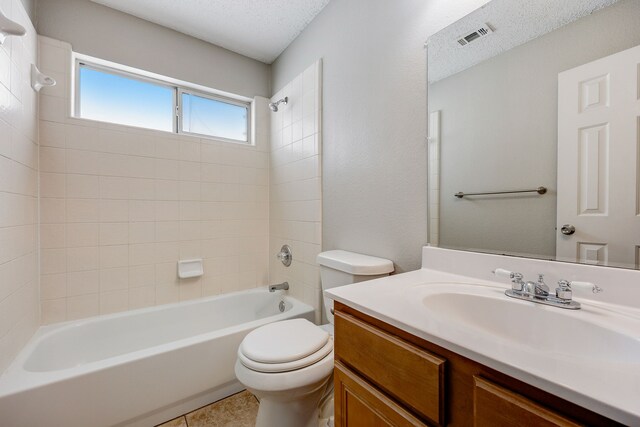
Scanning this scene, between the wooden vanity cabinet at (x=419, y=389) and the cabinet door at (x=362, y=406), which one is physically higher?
the wooden vanity cabinet at (x=419, y=389)

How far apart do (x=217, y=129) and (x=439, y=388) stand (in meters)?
2.42

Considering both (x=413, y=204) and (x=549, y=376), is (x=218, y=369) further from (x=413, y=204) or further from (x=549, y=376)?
(x=549, y=376)

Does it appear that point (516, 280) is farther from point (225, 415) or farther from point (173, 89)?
point (173, 89)

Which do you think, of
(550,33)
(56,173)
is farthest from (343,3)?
(56,173)

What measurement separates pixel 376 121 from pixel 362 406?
1.24 metres

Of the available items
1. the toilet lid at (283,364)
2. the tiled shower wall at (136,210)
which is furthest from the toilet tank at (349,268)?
the tiled shower wall at (136,210)

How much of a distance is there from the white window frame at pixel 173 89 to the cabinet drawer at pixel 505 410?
2307mm

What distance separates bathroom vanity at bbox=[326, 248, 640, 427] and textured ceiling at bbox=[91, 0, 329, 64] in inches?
73.9

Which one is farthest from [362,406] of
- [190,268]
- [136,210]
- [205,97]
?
[205,97]

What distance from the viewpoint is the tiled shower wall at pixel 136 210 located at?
167cm

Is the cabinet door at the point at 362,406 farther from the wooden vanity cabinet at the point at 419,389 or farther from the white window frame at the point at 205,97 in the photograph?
the white window frame at the point at 205,97

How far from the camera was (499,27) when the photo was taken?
3.19ft

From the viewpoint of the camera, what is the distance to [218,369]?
1.51 meters

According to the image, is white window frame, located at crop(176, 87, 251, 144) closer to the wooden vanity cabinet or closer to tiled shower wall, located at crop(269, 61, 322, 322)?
tiled shower wall, located at crop(269, 61, 322, 322)
